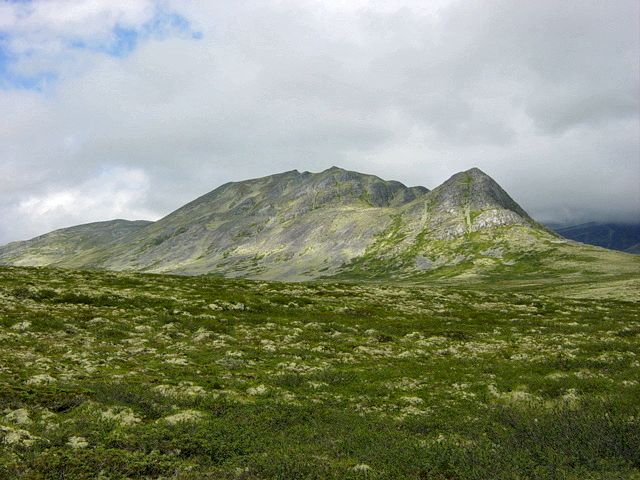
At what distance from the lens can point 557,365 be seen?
31.9 m

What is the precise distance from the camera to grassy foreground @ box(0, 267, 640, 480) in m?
14.8

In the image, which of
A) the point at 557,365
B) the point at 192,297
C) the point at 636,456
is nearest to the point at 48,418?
the point at 636,456

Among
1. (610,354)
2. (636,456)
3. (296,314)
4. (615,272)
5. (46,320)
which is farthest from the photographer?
(615,272)

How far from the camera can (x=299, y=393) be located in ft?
81.3

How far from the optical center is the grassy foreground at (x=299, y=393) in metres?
14.8

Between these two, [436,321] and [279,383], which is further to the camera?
[436,321]

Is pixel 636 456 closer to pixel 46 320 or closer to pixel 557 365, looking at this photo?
pixel 557 365

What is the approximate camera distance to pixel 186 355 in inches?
1280

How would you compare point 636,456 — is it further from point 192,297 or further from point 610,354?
point 192,297

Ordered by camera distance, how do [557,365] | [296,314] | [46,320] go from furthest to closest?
[296,314] → [46,320] → [557,365]

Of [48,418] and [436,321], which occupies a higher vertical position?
[48,418]

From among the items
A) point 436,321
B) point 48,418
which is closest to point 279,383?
point 48,418

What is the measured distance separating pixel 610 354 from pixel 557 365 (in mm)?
6331

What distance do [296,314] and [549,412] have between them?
35093 mm
